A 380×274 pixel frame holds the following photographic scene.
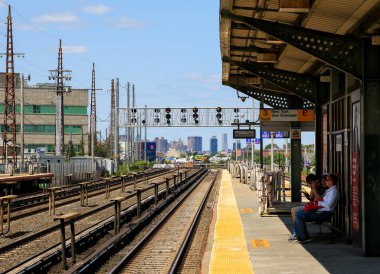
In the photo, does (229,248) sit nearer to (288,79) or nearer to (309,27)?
(309,27)

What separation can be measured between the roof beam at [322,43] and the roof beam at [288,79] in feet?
17.1

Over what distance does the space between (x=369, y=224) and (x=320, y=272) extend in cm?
159

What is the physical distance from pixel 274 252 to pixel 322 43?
3781mm

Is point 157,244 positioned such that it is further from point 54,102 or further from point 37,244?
point 54,102

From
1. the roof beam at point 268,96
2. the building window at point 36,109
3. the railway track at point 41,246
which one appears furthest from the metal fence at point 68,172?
the building window at point 36,109

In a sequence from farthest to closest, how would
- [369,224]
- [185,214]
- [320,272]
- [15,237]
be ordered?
[185,214], [15,237], [369,224], [320,272]

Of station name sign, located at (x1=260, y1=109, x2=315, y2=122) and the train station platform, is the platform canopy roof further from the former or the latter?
the train station platform

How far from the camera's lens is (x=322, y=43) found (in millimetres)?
11211

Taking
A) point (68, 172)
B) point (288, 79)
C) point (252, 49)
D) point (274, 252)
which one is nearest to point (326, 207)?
point (274, 252)

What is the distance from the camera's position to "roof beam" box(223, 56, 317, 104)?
56.2ft

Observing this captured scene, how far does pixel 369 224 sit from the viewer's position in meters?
10.4

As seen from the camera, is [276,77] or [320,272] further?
[276,77]

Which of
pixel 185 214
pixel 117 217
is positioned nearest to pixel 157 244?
pixel 117 217

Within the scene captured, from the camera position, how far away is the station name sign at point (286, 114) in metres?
18.4
